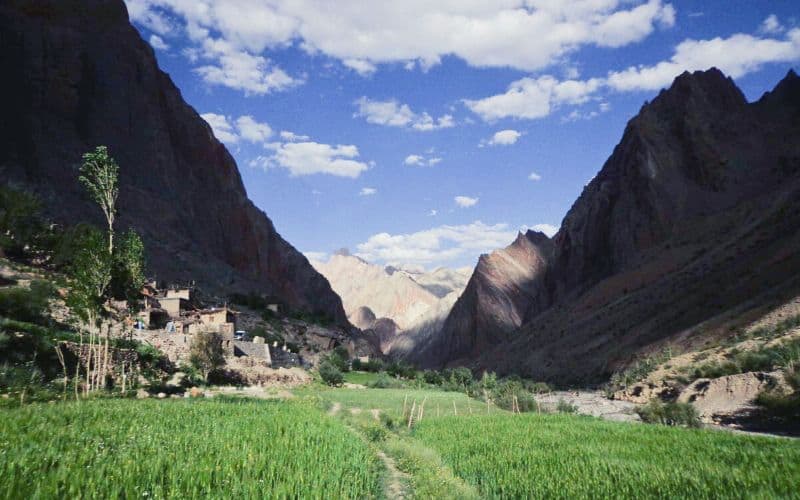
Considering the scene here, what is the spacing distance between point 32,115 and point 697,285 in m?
95.3

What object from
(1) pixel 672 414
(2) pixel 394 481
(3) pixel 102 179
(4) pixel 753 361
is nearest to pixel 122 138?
(3) pixel 102 179

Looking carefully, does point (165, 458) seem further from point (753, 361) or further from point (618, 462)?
point (753, 361)

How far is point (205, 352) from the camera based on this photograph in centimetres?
3609

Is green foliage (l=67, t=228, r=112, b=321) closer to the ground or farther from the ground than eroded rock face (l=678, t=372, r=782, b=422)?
farther from the ground

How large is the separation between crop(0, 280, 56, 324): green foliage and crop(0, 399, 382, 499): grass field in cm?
1916

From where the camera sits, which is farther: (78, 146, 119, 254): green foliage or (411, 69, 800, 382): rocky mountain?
(411, 69, 800, 382): rocky mountain

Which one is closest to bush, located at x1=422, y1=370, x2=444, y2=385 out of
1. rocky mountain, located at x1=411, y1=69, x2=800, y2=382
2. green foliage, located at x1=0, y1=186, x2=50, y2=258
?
rocky mountain, located at x1=411, y1=69, x2=800, y2=382

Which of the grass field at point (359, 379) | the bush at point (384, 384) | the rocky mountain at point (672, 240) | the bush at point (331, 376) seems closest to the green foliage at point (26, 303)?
the bush at point (331, 376)

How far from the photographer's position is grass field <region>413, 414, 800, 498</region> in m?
8.92

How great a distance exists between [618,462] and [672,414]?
19.1 metres

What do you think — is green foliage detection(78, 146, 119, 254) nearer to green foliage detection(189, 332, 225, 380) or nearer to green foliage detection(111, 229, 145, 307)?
green foliage detection(111, 229, 145, 307)

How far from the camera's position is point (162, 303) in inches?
2058

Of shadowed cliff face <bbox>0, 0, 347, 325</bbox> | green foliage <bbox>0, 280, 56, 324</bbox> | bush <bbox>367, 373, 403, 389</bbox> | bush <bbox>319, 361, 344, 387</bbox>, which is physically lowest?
bush <bbox>367, 373, 403, 389</bbox>

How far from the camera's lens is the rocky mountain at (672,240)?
2144 inches
